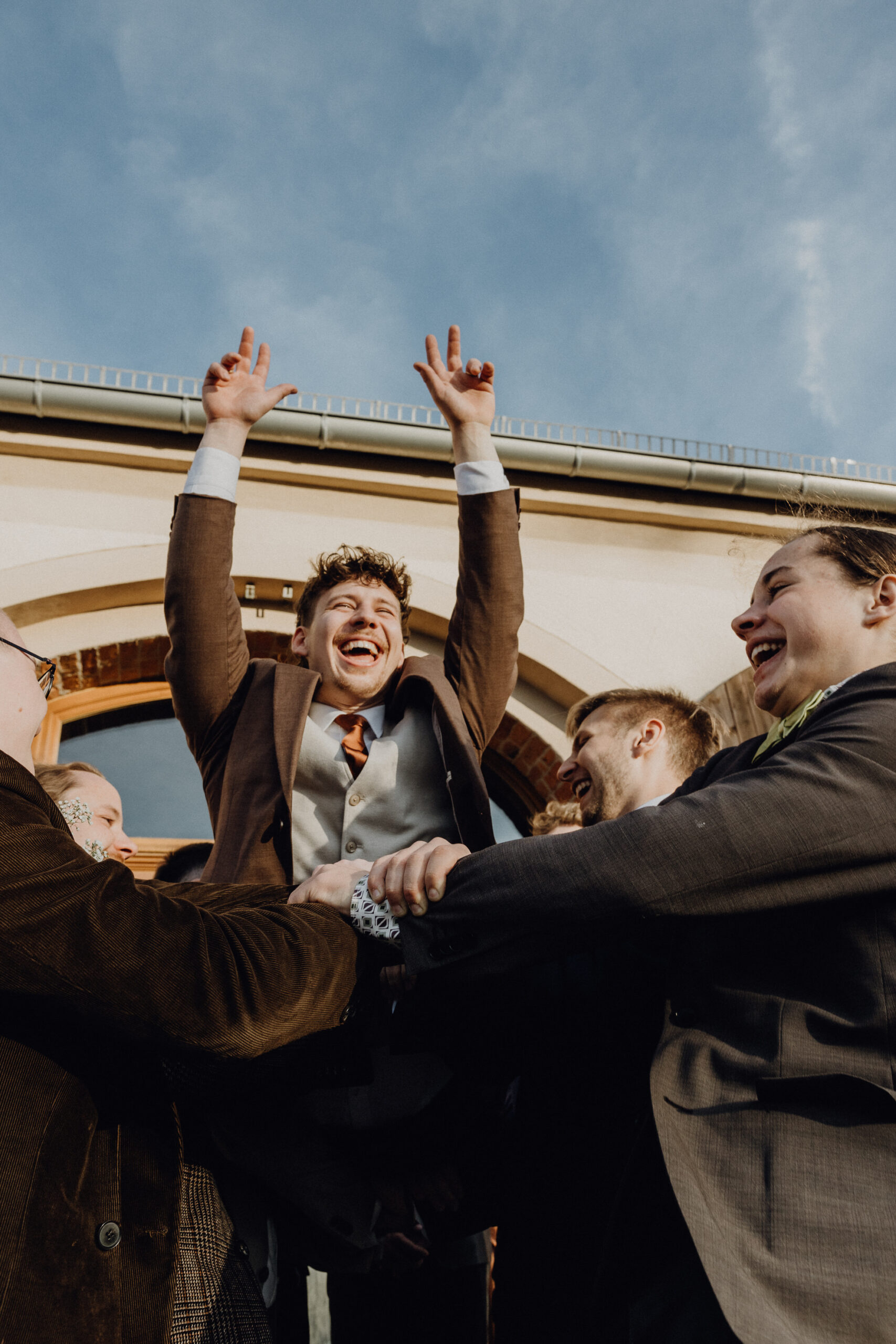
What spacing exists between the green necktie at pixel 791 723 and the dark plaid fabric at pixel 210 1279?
112 centimetres

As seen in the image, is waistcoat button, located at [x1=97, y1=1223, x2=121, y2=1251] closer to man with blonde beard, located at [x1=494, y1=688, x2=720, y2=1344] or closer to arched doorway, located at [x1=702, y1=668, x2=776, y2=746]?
man with blonde beard, located at [x1=494, y1=688, x2=720, y2=1344]

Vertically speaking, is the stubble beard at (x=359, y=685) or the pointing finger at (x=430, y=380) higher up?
the pointing finger at (x=430, y=380)

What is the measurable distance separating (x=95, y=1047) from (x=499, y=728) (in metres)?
4.03

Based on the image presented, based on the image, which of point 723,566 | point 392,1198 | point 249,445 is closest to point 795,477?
point 723,566

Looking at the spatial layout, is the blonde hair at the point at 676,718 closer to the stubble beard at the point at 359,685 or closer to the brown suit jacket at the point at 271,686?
the brown suit jacket at the point at 271,686

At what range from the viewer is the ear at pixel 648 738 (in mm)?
3295

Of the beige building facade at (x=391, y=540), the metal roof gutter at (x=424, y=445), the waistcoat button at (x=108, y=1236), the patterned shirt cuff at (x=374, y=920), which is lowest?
the waistcoat button at (x=108, y=1236)

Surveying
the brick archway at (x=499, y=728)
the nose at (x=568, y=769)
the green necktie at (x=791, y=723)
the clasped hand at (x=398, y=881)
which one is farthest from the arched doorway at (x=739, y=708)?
the clasped hand at (x=398, y=881)

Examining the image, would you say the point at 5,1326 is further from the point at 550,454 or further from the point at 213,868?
the point at 550,454

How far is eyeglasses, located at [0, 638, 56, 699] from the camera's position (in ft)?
5.27

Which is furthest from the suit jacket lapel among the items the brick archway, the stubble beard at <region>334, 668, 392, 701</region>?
the brick archway

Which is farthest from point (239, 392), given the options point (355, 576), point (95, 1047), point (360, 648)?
point (95, 1047)

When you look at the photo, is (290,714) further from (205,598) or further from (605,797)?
(605,797)

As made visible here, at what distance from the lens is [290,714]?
2426 millimetres
